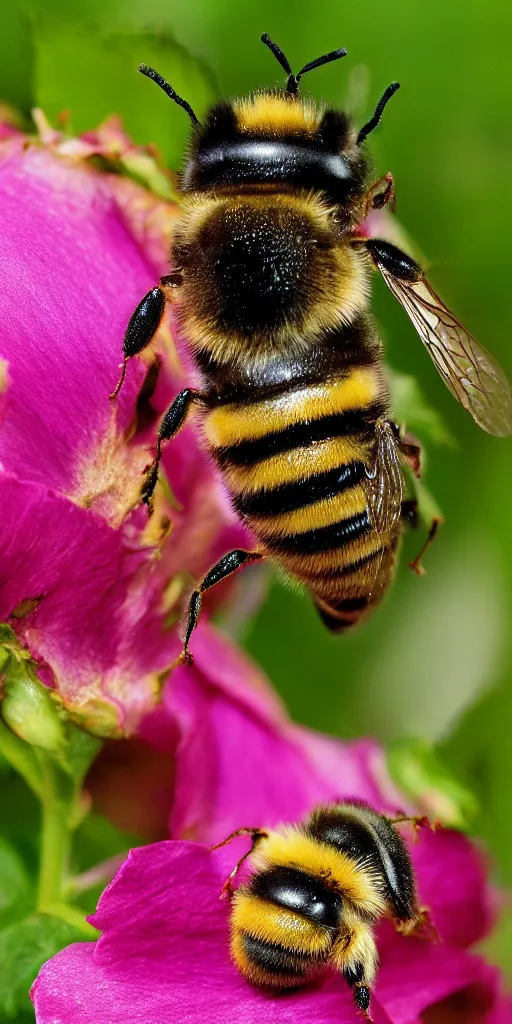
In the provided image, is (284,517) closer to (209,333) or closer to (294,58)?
(209,333)

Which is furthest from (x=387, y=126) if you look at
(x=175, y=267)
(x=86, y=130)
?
(x=175, y=267)

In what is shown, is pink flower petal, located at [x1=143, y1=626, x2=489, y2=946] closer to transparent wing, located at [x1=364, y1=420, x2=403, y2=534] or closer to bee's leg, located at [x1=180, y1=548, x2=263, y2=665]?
bee's leg, located at [x1=180, y1=548, x2=263, y2=665]

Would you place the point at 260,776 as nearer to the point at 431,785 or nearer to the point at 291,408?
the point at 431,785

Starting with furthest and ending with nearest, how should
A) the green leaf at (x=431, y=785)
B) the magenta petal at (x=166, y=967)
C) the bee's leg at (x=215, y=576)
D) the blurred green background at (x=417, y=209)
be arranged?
the blurred green background at (x=417, y=209) < the green leaf at (x=431, y=785) < the bee's leg at (x=215, y=576) < the magenta petal at (x=166, y=967)

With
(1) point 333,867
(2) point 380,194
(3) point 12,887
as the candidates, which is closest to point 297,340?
(2) point 380,194

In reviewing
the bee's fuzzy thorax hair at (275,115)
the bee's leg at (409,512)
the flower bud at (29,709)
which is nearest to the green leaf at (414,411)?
the bee's leg at (409,512)

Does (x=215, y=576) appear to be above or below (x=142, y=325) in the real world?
below

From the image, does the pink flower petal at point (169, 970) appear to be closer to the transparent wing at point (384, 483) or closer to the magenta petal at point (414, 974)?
the magenta petal at point (414, 974)
